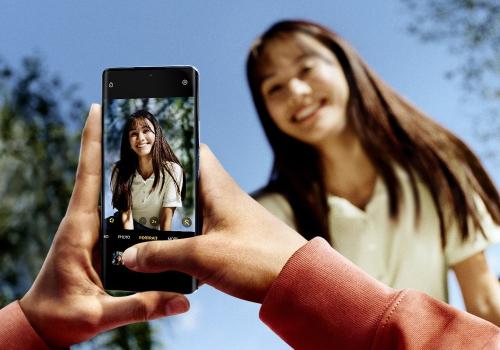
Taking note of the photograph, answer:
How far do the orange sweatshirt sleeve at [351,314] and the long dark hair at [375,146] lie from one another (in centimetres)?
104

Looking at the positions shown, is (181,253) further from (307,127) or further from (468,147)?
(468,147)

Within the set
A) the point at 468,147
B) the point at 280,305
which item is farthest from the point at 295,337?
the point at 468,147

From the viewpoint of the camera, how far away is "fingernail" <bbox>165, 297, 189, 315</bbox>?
1.22 feet

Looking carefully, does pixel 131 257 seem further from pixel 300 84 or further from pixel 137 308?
pixel 300 84

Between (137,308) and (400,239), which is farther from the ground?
(137,308)

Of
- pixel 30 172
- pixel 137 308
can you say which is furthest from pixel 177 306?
pixel 30 172

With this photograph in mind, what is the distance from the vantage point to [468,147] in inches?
54.1

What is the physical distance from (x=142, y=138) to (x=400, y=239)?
1.00 metres

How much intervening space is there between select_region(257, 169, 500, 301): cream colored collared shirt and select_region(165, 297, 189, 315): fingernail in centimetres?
92

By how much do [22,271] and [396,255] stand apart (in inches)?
40.7

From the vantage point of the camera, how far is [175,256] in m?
0.34

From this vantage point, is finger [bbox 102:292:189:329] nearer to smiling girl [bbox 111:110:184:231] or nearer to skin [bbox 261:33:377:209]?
smiling girl [bbox 111:110:184:231]

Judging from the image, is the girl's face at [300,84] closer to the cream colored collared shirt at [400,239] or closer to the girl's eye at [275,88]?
the girl's eye at [275,88]

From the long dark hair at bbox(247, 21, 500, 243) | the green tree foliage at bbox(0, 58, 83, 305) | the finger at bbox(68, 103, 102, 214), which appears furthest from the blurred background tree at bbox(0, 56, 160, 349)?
the finger at bbox(68, 103, 102, 214)
